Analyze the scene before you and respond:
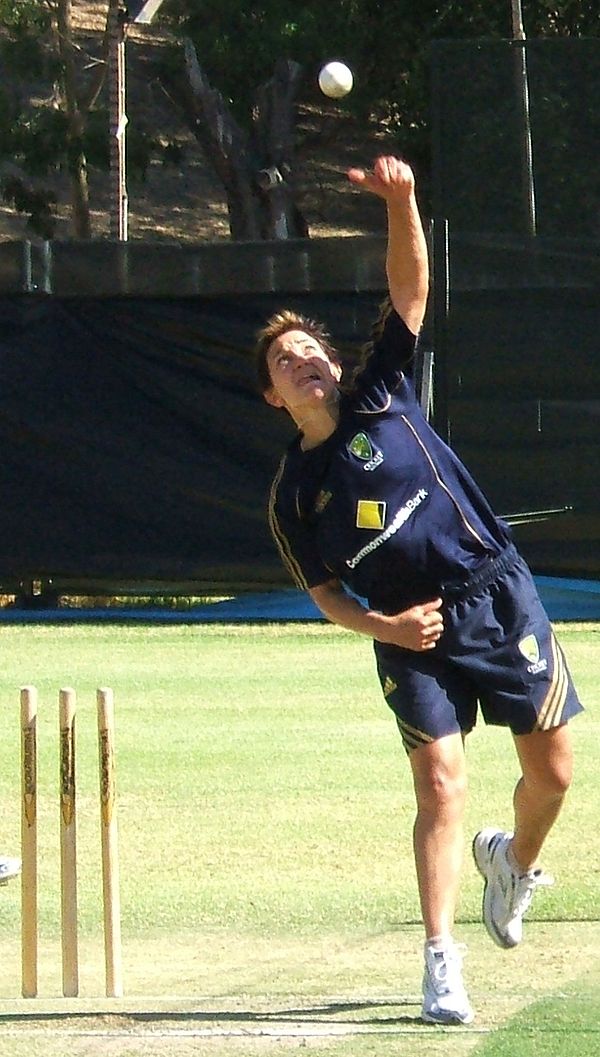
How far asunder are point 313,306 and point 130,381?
4.67ft

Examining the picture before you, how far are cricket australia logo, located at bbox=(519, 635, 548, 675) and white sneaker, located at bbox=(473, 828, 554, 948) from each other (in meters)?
0.57

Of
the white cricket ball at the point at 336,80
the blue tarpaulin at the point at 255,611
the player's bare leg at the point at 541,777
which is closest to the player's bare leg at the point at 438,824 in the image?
the player's bare leg at the point at 541,777

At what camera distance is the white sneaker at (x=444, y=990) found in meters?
4.24

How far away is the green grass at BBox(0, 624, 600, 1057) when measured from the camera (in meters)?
4.81

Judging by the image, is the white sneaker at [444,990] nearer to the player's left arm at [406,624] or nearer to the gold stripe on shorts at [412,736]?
the gold stripe on shorts at [412,736]

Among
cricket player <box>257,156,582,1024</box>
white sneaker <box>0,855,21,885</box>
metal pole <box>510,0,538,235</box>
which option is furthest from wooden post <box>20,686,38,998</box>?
metal pole <box>510,0,538,235</box>

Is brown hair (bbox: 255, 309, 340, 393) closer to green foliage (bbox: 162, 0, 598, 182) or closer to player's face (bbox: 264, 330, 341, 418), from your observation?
player's face (bbox: 264, 330, 341, 418)

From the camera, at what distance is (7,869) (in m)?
6.14

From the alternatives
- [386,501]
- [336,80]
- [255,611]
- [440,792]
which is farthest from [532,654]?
[255,611]

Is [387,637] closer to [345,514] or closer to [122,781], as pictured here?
[345,514]

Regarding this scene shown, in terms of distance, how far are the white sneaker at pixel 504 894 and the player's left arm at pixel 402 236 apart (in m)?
1.42

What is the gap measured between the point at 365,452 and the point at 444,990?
1292mm

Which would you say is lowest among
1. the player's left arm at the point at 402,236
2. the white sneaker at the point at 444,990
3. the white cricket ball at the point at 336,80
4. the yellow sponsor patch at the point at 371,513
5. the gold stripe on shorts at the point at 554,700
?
the white sneaker at the point at 444,990

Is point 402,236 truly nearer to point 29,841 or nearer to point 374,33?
point 29,841
